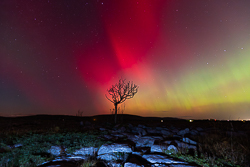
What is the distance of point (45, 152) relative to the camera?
6910 millimetres

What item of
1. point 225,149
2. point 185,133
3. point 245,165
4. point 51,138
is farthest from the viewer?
point 185,133

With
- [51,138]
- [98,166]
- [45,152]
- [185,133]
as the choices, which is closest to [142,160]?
[98,166]

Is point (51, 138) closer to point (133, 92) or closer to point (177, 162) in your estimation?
point (177, 162)

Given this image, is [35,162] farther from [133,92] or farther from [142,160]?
[133,92]

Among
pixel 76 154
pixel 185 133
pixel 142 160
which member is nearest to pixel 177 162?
pixel 142 160

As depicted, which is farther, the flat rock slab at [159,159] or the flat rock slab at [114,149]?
the flat rock slab at [114,149]

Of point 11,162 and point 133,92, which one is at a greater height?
point 133,92

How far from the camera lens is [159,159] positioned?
18.0 ft

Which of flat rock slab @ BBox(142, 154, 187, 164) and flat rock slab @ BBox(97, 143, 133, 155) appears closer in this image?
flat rock slab @ BBox(142, 154, 187, 164)

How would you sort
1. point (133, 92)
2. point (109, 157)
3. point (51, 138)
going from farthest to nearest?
point (133, 92), point (51, 138), point (109, 157)

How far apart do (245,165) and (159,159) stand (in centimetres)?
276

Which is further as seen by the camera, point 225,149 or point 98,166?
point 225,149

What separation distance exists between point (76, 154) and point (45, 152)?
141cm

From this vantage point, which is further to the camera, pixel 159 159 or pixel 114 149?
pixel 114 149
